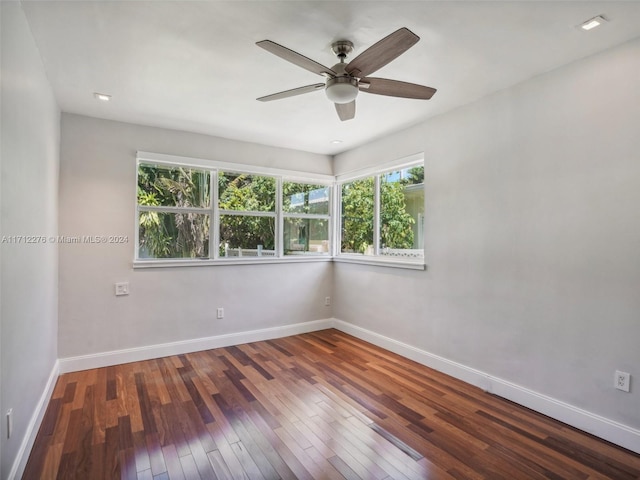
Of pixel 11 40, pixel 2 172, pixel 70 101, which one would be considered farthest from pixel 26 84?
pixel 70 101

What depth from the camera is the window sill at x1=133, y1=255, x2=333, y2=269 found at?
141 inches

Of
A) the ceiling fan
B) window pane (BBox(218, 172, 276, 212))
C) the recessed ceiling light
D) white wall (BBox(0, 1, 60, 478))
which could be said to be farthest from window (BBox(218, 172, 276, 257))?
the recessed ceiling light

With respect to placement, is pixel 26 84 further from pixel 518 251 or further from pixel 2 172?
pixel 518 251

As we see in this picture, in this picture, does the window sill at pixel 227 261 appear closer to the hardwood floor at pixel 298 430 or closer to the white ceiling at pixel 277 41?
the hardwood floor at pixel 298 430

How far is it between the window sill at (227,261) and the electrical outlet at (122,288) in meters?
0.20

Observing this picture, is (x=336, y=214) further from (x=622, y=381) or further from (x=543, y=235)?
(x=622, y=381)

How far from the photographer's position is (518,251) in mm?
2662

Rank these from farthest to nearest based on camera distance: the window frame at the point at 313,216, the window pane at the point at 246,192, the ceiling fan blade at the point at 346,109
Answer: the window frame at the point at 313,216 → the window pane at the point at 246,192 → the ceiling fan blade at the point at 346,109

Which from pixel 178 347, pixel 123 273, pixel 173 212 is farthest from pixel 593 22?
pixel 178 347

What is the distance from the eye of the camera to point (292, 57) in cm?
180

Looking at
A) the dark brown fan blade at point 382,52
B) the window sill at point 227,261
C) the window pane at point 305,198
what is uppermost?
the dark brown fan blade at point 382,52

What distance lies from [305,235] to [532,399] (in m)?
3.13

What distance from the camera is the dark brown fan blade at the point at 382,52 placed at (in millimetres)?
1646

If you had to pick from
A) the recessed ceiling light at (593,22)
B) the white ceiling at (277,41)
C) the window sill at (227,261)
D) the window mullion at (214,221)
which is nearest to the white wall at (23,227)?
the white ceiling at (277,41)
